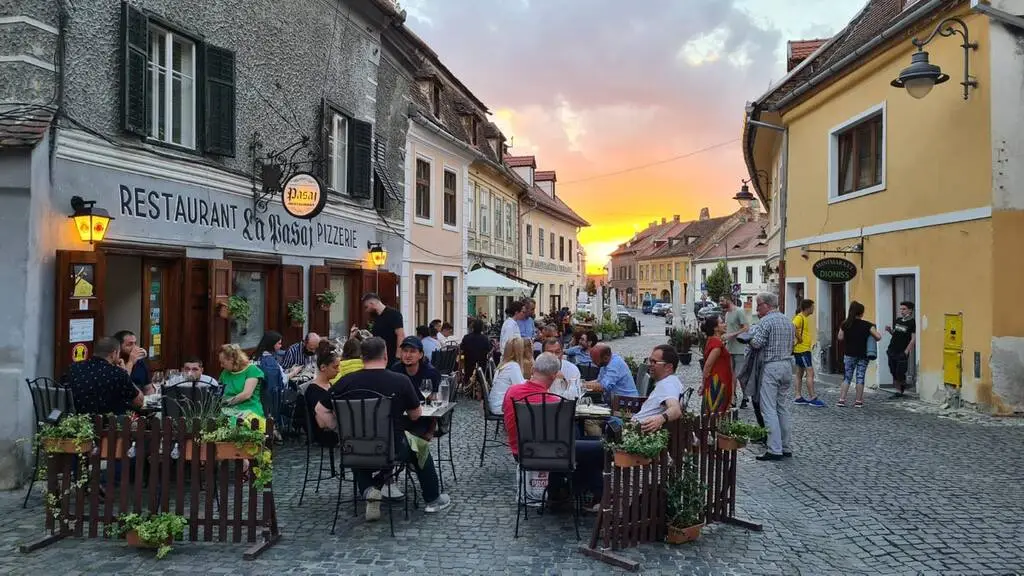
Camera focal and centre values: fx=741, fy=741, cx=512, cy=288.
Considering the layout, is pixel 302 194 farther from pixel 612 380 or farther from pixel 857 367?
pixel 857 367

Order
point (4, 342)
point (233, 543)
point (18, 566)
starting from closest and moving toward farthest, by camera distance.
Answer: point (18, 566) < point (233, 543) < point (4, 342)

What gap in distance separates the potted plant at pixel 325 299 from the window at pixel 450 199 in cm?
762

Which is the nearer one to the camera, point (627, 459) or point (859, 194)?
point (627, 459)

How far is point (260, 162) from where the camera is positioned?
10.7 m

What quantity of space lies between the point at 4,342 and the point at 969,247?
11.8 m

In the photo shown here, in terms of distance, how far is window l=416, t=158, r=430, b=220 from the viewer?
18.0 m

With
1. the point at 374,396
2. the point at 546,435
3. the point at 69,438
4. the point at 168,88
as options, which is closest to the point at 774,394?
the point at 546,435

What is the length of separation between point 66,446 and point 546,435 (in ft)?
10.9

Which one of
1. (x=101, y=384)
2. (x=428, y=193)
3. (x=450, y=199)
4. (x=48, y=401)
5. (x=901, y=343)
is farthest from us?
(x=450, y=199)

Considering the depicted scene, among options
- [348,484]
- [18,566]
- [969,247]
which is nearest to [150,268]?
[348,484]

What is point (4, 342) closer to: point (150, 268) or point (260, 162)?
point (150, 268)

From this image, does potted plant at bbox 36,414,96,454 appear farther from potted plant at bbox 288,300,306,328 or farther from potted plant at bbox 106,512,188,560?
potted plant at bbox 288,300,306,328

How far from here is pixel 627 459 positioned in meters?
4.86

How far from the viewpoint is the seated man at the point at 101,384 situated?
19.7 feet
